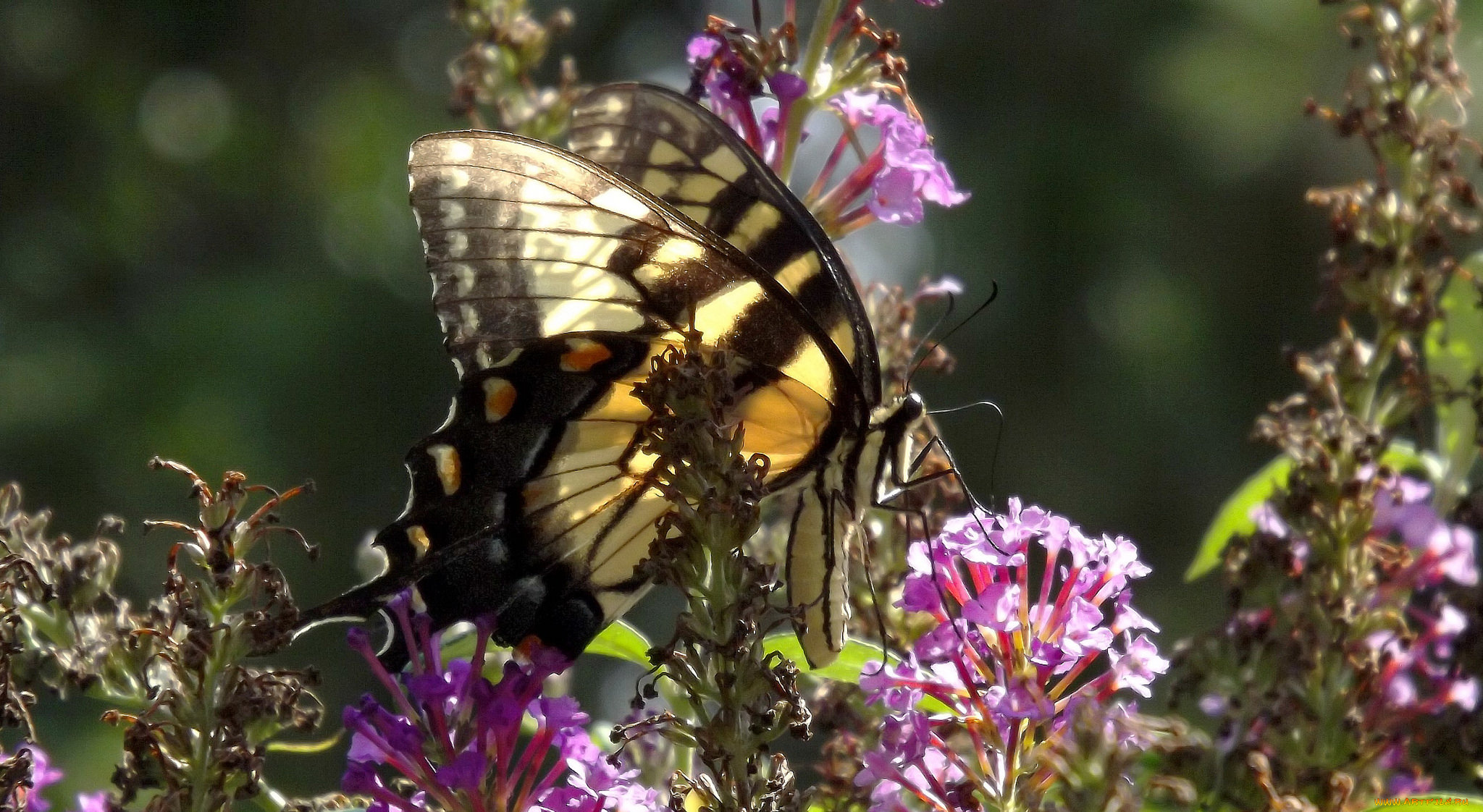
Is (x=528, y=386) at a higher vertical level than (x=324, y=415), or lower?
higher

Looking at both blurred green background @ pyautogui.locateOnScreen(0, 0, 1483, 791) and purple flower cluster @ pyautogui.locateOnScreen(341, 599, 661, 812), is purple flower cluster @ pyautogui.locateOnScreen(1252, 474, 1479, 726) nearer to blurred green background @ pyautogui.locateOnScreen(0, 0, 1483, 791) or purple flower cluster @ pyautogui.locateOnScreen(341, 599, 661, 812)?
purple flower cluster @ pyautogui.locateOnScreen(341, 599, 661, 812)

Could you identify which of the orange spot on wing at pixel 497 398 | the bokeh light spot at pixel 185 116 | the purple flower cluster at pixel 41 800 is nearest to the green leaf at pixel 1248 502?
the orange spot on wing at pixel 497 398

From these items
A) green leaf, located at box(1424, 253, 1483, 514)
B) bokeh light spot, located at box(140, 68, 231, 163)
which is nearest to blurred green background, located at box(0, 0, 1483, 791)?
bokeh light spot, located at box(140, 68, 231, 163)

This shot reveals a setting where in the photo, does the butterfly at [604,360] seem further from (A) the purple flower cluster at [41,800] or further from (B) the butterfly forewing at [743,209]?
(A) the purple flower cluster at [41,800]

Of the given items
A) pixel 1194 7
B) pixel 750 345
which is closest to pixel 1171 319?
pixel 1194 7

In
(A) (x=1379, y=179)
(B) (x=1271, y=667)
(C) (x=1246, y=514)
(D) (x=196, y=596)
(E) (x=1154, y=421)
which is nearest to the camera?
(D) (x=196, y=596)

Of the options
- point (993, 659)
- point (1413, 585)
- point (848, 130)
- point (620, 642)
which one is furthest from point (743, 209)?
Answer: point (1413, 585)

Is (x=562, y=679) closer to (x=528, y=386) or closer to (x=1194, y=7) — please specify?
(x=528, y=386)

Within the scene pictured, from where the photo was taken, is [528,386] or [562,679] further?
[562,679]
